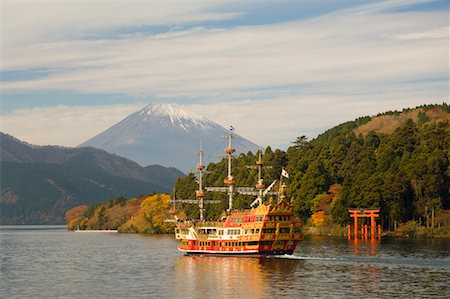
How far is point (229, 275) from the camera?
10400 centimetres

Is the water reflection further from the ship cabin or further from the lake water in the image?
the ship cabin

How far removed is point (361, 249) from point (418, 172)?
127ft

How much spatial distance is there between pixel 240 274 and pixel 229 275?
1.42m

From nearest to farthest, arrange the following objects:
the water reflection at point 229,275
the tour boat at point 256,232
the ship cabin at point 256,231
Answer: the water reflection at point 229,275 → the ship cabin at point 256,231 → the tour boat at point 256,232

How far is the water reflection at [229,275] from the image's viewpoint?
291 ft

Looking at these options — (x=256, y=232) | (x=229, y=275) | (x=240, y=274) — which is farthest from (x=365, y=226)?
(x=229, y=275)

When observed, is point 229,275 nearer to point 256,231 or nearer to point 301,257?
point 256,231

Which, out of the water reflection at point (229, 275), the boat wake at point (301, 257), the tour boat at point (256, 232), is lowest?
the water reflection at point (229, 275)

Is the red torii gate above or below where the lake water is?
above

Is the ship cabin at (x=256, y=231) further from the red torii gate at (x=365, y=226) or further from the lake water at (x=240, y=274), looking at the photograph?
the red torii gate at (x=365, y=226)

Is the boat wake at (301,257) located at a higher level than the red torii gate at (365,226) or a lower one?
lower

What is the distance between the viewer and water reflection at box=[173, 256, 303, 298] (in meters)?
88.6

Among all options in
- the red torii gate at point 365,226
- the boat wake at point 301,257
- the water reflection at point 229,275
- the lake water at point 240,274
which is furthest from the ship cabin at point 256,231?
the red torii gate at point 365,226

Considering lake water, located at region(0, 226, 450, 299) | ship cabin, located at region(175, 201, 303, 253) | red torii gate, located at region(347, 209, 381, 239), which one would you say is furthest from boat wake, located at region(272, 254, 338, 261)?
red torii gate, located at region(347, 209, 381, 239)
